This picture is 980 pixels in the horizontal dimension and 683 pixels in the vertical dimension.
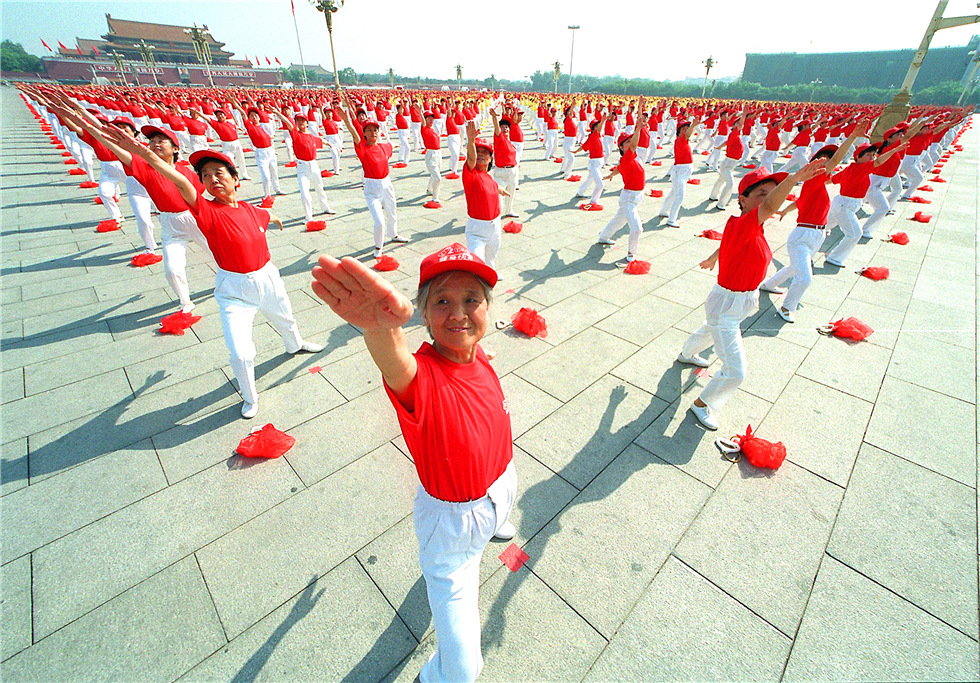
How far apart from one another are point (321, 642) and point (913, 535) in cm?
452

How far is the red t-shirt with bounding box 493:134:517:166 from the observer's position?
9.87m

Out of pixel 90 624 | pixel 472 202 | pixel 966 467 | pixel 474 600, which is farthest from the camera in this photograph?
pixel 472 202

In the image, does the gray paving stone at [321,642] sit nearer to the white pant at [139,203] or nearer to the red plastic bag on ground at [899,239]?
the white pant at [139,203]

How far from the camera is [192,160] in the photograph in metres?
4.12

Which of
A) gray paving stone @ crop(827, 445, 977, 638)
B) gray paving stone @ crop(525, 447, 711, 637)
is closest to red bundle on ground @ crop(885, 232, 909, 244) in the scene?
gray paving stone @ crop(827, 445, 977, 638)

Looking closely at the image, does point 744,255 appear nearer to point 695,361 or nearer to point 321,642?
point 695,361

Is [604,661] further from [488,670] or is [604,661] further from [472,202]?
[472,202]

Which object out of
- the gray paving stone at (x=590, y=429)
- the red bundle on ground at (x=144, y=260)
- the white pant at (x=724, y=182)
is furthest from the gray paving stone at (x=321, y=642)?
the white pant at (x=724, y=182)

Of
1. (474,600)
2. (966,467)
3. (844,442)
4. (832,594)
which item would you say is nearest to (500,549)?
(474,600)

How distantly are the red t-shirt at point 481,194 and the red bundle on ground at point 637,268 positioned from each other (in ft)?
10.2

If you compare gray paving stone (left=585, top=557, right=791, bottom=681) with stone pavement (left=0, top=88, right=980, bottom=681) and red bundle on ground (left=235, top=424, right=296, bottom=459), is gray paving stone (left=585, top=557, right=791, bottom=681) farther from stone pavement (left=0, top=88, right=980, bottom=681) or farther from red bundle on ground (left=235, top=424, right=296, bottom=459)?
red bundle on ground (left=235, top=424, right=296, bottom=459)

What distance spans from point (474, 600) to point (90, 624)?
2618mm

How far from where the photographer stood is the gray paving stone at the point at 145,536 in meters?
2.81

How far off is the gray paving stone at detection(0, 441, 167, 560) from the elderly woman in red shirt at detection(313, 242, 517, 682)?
310 centimetres
